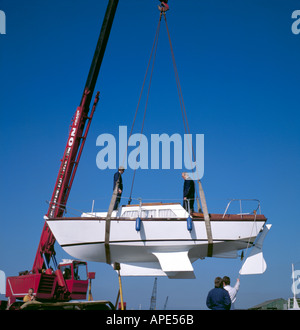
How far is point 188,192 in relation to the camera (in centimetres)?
1238

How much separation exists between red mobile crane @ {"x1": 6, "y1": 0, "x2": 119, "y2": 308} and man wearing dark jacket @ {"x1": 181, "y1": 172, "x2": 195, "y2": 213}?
4.23 metres

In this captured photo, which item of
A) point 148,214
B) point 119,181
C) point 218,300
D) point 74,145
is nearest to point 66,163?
point 74,145

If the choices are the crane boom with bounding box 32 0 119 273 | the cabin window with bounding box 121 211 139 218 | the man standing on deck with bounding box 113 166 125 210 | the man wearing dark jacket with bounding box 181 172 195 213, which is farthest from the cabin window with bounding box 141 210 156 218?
the crane boom with bounding box 32 0 119 273

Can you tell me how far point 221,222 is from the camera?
11516 millimetres

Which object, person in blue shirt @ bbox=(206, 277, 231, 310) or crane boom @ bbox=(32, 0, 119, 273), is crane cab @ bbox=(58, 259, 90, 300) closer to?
crane boom @ bbox=(32, 0, 119, 273)

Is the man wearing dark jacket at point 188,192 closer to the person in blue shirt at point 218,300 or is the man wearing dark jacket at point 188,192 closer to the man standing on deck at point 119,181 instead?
the man standing on deck at point 119,181

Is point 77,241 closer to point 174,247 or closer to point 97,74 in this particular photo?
point 174,247

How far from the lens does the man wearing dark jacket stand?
1221 centimetres

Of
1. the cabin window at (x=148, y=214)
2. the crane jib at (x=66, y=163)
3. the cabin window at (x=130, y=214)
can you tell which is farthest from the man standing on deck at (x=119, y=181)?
the crane jib at (x=66, y=163)

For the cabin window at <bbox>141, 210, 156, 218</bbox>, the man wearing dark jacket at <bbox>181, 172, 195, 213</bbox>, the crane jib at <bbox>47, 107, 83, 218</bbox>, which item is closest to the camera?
the cabin window at <bbox>141, 210, 156, 218</bbox>

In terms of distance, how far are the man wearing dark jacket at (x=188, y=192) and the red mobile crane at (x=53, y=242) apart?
4.23 m

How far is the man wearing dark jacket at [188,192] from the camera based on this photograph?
12.2m

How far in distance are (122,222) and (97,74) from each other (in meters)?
6.43
